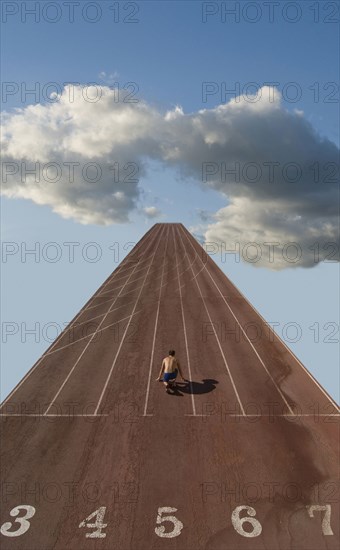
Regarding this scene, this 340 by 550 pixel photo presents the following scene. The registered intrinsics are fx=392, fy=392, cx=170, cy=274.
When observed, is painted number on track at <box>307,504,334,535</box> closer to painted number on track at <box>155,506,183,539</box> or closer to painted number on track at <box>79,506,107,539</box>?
painted number on track at <box>155,506,183,539</box>

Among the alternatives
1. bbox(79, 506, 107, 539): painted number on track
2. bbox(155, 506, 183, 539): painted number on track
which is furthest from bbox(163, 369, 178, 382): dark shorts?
bbox(79, 506, 107, 539): painted number on track

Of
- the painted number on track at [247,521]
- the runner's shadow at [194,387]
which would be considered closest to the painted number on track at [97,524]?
the painted number on track at [247,521]

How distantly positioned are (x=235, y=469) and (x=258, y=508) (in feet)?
4.07

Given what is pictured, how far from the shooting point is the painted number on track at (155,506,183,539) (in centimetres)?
808

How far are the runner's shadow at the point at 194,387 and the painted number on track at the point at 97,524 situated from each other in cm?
553

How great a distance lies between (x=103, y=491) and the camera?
9.30 metres

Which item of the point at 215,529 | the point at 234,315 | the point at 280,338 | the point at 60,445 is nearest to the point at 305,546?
the point at 215,529

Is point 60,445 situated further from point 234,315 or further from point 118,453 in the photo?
point 234,315

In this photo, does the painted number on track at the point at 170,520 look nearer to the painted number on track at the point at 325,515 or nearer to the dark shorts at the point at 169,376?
the painted number on track at the point at 325,515

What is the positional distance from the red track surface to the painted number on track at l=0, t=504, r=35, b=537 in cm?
6

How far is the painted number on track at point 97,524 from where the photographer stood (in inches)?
319

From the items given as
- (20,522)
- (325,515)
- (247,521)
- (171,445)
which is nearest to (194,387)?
(171,445)

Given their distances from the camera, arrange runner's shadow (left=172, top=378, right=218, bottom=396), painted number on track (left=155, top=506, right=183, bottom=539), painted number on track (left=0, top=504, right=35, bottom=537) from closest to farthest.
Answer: painted number on track (left=155, top=506, right=183, bottom=539), painted number on track (left=0, top=504, right=35, bottom=537), runner's shadow (left=172, top=378, right=218, bottom=396)

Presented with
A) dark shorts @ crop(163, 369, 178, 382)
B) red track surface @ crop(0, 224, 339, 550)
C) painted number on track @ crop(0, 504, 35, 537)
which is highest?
dark shorts @ crop(163, 369, 178, 382)
